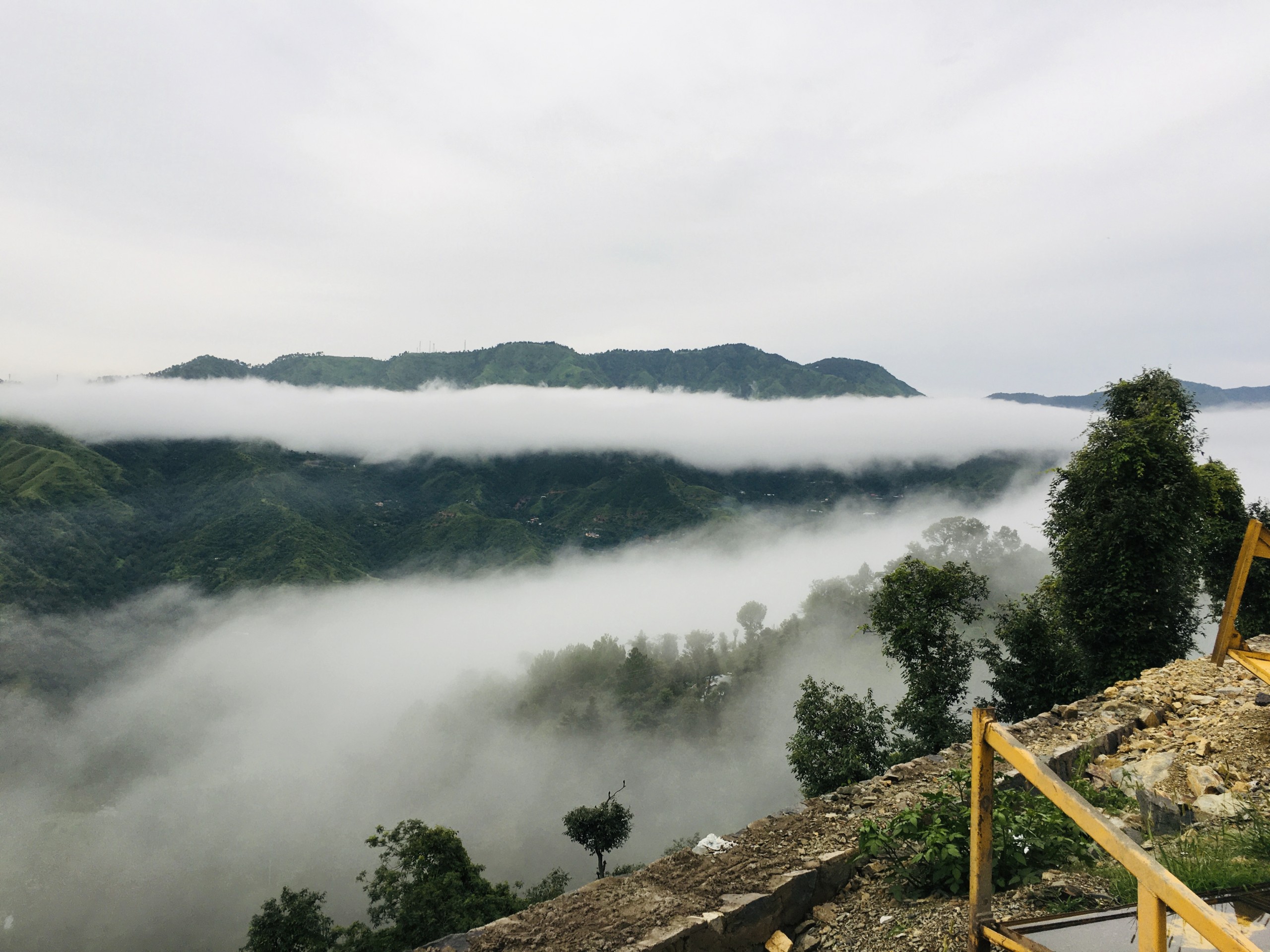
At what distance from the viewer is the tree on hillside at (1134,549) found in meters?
14.0

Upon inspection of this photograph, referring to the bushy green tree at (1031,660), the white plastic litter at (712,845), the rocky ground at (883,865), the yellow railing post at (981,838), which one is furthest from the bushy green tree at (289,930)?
the yellow railing post at (981,838)

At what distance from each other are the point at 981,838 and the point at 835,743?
47.0ft

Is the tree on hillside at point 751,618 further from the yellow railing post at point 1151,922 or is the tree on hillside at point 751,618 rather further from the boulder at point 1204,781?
the yellow railing post at point 1151,922

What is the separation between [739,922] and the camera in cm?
532

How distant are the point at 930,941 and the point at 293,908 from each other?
109 feet

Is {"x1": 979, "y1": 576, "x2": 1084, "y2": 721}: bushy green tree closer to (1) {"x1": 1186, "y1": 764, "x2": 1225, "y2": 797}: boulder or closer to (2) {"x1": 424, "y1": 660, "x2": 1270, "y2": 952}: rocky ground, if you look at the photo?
(2) {"x1": 424, "y1": 660, "x2": 1270, "y2": 952}: rocky ground

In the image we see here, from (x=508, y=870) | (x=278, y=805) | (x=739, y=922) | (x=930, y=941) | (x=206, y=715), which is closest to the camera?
(x=930, y=941)

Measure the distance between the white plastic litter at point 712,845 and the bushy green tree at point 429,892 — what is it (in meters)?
18.9

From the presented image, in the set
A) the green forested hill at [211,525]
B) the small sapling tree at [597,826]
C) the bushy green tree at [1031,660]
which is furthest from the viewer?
the green forested hill at [211,525]

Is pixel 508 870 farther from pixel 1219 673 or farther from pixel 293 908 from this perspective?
pixel 1219 673

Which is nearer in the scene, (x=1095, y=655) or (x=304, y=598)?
(x=1095, y=655)

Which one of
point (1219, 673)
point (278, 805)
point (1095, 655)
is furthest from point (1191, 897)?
point (278, 805)

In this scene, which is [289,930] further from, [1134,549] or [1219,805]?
[1134,549]

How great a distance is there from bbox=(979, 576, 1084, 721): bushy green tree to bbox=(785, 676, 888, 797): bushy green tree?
Answer: 3.91 metres
